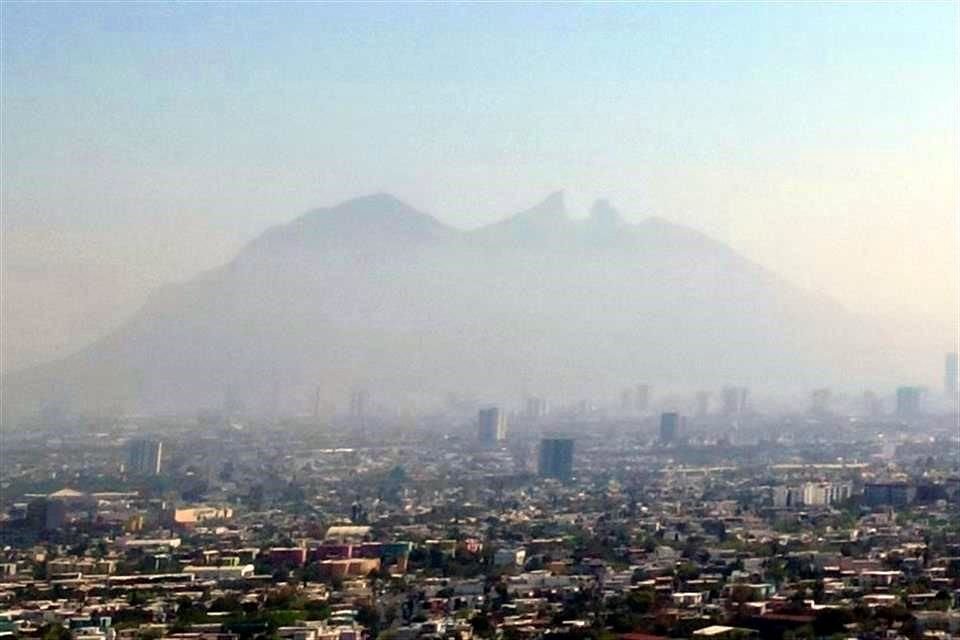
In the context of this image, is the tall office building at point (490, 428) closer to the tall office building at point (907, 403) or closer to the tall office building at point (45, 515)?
the tall office building at point (907, 403)

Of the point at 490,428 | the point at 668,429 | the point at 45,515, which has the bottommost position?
the point at 45,515

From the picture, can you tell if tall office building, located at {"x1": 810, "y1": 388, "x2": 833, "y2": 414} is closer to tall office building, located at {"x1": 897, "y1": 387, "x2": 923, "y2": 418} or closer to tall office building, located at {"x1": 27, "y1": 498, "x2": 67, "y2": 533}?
tall office building, located at {"x1": 897, "y1": 387, "x2": 923, "y2": 418}

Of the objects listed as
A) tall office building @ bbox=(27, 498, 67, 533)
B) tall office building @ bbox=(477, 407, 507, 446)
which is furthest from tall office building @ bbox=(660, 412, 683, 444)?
tall office building @ bbox=(27, 498, 67, 533)

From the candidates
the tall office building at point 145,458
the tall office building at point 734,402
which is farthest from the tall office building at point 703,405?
the tall office building at point 145,458

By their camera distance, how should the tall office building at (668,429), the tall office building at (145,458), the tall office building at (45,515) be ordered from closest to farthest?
the tall office building at (45,515) < the tall office building at (145,458) < the tall office building at (668,429)

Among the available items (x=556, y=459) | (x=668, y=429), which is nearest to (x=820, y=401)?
(x=668, y=429)

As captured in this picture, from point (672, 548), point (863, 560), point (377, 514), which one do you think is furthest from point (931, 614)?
point (377, 514)

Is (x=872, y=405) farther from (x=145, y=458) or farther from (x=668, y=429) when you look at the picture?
(x=145, y=458)
